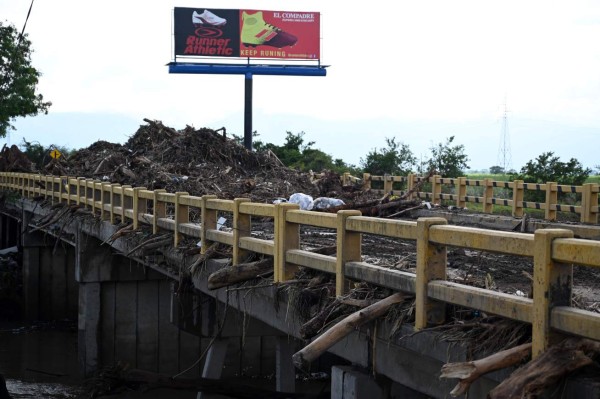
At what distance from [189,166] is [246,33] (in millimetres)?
20417

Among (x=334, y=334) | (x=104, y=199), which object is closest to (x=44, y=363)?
(x=104, y=199)

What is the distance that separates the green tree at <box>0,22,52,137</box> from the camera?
4346cm

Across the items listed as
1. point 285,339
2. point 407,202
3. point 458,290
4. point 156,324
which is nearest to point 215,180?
point 156,324

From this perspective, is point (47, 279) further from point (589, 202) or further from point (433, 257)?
point (433, 257)

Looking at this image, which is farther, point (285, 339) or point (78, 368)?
point (78, 368)

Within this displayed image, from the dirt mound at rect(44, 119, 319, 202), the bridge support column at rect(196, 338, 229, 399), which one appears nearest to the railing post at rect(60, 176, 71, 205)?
the dirt mound at rect(44, 119, 319, 202)

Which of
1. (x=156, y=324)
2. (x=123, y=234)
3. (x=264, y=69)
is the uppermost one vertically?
(x=264, y=69)

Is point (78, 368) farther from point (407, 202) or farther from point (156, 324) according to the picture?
point (407, 202)

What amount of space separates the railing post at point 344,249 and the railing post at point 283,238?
42.0 inches

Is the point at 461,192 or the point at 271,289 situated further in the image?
the point at 461,192

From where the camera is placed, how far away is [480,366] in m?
5.08

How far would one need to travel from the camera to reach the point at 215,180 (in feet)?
73.4

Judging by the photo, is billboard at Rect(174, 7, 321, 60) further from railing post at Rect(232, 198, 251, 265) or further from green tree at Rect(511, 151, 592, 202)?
railing post at Rect(232, 198, 251, 265)

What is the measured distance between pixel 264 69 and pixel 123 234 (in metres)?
28.2
